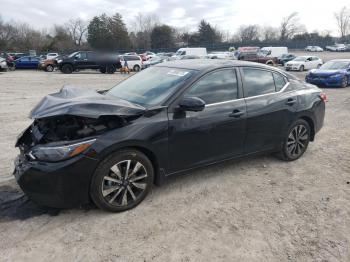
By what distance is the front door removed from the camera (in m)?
3.81

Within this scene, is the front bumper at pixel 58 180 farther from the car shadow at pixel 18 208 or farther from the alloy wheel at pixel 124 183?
the car shadow at pixel 18 208

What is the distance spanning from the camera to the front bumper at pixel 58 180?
10.4ft

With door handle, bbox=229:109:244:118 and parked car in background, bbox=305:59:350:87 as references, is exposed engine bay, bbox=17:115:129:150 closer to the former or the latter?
door handle, bbox=229:109:244:118

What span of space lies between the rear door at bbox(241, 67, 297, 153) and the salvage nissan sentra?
0.01m

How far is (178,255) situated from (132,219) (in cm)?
77

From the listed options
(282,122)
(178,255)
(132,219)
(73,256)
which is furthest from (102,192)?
Result: (282,122)

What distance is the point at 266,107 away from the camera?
459cm

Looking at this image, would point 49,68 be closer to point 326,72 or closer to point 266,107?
point 326,72

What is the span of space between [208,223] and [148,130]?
121cm

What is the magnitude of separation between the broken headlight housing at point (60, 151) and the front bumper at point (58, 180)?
0.16 ft

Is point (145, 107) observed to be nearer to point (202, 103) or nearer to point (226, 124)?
point (202, 103)

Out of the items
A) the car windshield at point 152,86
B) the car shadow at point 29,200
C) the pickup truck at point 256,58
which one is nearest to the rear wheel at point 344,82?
the car shadow at point 29,200

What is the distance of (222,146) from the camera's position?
4211mm

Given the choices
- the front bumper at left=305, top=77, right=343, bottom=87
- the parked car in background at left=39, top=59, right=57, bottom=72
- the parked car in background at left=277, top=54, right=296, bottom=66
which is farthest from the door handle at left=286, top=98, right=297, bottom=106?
the parked car in background at left=277, top=54, right=296, bottom=66
